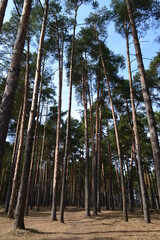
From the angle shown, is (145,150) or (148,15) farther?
(145,150)

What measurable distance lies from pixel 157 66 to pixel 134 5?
21.4 ft

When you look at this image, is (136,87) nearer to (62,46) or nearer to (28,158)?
(62,46)

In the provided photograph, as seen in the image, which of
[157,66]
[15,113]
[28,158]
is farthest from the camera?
[15,113]

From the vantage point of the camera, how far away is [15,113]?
14.9m

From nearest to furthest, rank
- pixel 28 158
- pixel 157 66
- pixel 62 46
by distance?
1. pixel 28 158
2. pixel 62 46
3. pixel 157 66

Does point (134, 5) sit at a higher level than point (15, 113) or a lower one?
higher

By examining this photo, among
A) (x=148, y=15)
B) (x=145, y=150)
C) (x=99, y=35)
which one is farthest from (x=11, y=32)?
(x=145, y=150)

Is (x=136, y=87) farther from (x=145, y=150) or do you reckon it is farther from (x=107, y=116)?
(x=145, y=150)

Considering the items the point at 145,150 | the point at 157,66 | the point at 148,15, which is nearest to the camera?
the point at 148,15

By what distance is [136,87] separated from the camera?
1477cm

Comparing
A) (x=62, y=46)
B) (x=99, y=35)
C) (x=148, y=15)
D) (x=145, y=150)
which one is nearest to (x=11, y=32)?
(x=62, y=46)

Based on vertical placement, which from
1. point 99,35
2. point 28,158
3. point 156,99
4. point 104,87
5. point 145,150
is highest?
point 99,35

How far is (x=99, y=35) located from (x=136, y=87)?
17.4 ft

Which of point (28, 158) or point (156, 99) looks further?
point (156, 99)
